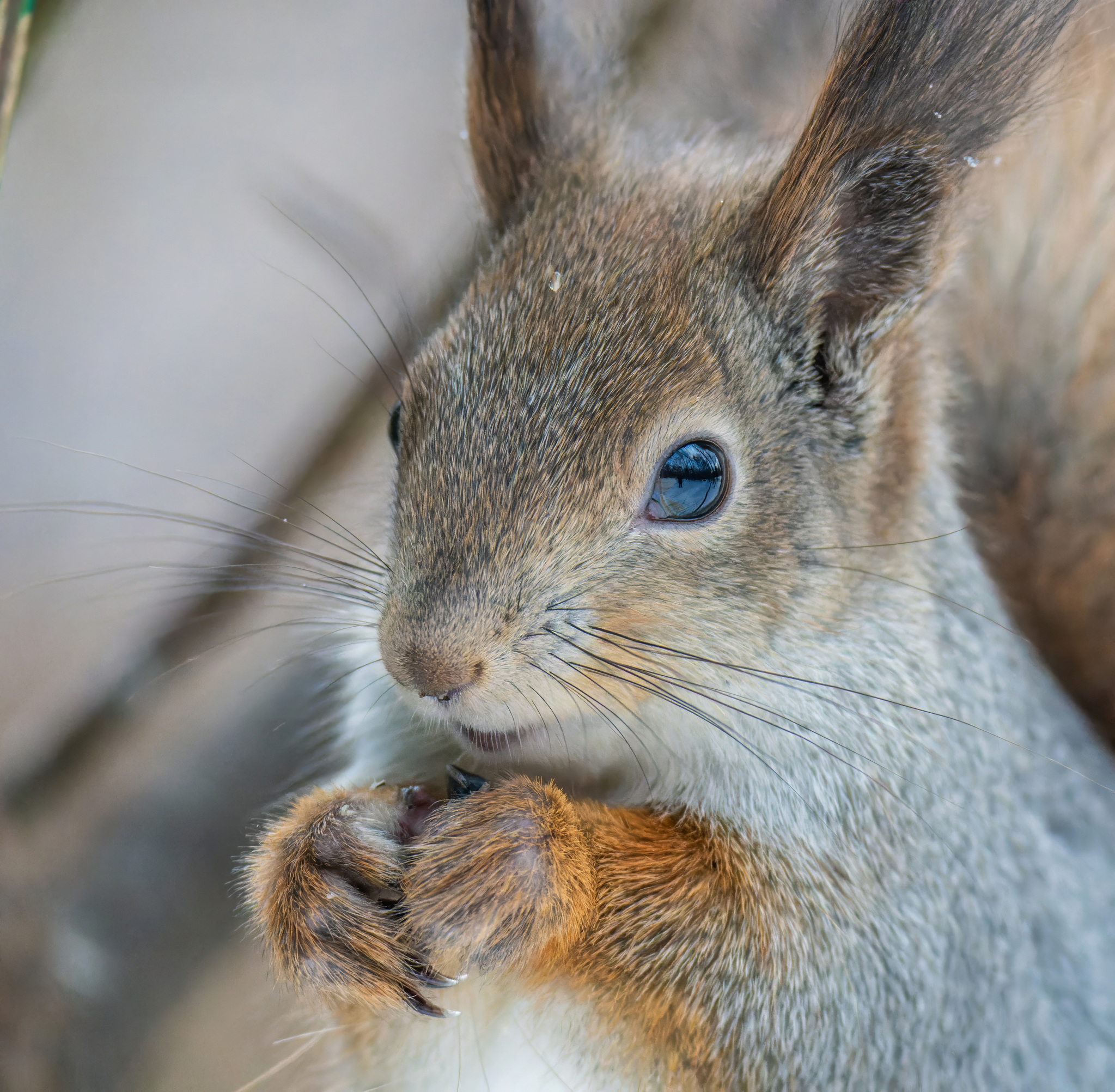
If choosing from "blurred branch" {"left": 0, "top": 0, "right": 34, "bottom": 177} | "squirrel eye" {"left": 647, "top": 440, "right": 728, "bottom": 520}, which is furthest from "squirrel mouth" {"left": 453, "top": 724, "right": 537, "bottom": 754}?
"blurred branch" {"left": 0, "top": 0, "right": 34, "bottom": 177}

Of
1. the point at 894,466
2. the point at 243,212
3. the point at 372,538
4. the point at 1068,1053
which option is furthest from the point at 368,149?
the point at 1068,1053

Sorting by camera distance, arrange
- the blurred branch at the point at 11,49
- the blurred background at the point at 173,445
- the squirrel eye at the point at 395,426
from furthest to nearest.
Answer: the blurred background at the point at 173,445 → the blurred branch at the point at 11,49 → the squirrel eye at the point at 395,426

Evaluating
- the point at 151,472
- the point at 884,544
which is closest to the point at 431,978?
the point at 884,544

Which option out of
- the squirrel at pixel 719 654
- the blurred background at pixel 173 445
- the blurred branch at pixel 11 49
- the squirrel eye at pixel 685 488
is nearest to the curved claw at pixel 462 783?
the squirrel at pixel 719 654

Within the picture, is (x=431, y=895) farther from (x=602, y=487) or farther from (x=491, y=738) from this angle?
(x=602, y=487)

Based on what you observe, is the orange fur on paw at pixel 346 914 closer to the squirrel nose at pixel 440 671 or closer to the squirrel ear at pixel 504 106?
the squirrel nose at pixel 440 671

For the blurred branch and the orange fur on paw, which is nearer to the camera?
the orange fur on paw

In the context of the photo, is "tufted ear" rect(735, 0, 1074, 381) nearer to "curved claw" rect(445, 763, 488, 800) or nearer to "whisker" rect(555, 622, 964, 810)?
"whisker" rect(555, 622, 964, 810)
